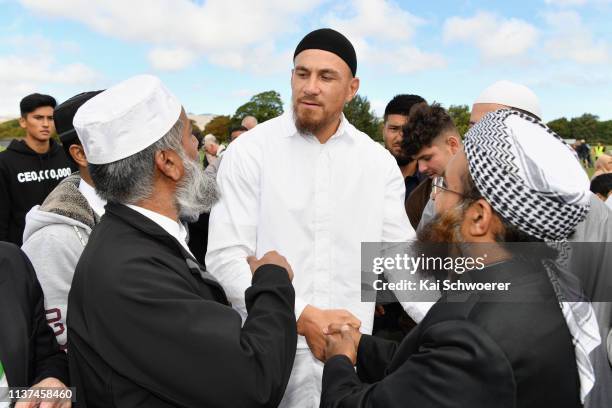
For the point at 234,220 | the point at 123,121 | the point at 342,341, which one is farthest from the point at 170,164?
the point at 342,341

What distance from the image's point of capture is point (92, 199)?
9.52ft

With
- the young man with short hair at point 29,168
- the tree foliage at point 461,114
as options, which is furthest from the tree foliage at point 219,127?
the young man with short hair at point 29,168

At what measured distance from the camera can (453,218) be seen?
182 cm

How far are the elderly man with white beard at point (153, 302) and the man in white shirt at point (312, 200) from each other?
29.0 inches

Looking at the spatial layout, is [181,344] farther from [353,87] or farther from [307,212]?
[353,87]

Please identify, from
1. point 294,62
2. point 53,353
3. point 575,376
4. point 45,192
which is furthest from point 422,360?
point 45,192

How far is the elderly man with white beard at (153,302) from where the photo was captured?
68.3 inches

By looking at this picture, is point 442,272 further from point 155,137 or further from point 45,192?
point 45,192

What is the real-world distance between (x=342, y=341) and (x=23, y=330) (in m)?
1.41

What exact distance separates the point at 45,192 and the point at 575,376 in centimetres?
648

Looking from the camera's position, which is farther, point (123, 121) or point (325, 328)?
point (325, 328)

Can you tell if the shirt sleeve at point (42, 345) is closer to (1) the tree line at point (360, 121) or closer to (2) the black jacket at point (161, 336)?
(2) the black jacket at point (161, 336)

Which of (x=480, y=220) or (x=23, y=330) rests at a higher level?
(x=480, y=220)

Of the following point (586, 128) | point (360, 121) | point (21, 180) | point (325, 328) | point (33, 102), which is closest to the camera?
point (325, 328)
